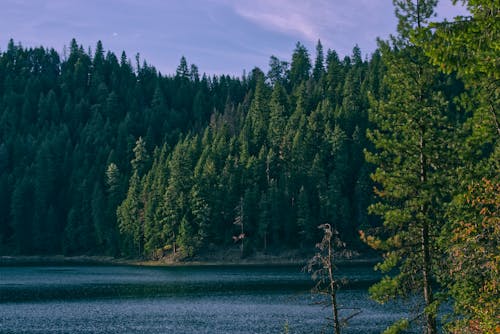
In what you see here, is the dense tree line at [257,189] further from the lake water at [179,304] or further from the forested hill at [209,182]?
the lake water at [179,304]

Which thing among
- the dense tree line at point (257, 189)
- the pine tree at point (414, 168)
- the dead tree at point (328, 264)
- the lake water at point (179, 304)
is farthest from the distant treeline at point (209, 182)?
the dead tree at point (328, 264)

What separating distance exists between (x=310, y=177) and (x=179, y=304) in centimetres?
7235

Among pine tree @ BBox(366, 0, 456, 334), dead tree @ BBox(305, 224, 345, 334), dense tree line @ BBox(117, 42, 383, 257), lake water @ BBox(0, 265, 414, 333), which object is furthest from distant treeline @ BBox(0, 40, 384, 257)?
dead tree @ BBox(305, 224, 345, 334)

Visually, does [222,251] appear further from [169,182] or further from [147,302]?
[147,302]

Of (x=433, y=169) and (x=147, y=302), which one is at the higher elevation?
(x=433, y=169)

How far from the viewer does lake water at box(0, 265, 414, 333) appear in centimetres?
4934

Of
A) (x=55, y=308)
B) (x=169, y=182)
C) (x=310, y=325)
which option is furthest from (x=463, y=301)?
(x=169, y=182)

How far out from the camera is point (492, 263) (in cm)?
1570

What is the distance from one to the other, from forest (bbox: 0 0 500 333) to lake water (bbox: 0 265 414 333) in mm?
7722

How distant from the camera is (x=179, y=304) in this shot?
208 ft

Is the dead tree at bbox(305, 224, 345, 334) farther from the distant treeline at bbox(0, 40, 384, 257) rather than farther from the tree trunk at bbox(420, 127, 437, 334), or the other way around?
the distant treeline at bbox(0, 40, 384, 257)

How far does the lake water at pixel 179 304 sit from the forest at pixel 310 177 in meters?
7.72

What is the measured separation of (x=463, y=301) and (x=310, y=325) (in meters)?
28.6

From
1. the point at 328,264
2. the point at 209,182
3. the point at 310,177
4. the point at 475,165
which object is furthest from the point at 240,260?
the point at 328,264
